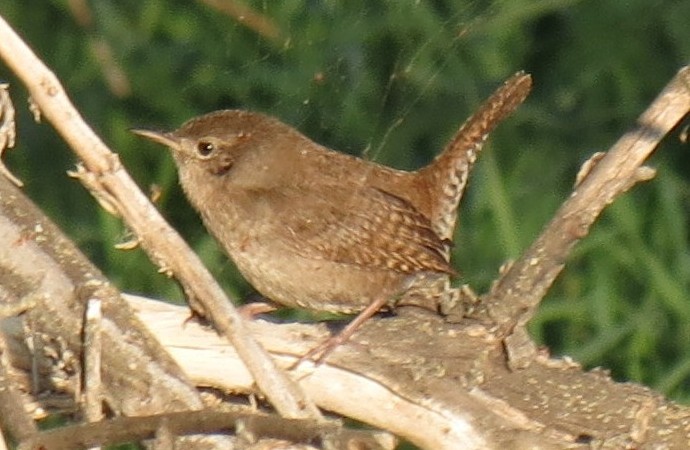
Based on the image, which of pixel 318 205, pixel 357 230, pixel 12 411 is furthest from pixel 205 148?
pixel 12 411

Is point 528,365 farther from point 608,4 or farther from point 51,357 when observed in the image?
point 608,4

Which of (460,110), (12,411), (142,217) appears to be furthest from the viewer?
(460,110)

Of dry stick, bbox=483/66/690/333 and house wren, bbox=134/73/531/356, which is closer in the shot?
dry stick, bbox=483/66/690/333

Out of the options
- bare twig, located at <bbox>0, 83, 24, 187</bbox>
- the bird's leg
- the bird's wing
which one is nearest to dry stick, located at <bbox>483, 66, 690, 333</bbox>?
the bird's leg

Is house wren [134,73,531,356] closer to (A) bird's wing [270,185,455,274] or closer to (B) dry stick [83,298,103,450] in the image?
(A) bird's wing [270,185,455,274]

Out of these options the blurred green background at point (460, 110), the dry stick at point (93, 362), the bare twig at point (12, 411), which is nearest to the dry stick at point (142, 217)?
the dry stick at point (93, 362)

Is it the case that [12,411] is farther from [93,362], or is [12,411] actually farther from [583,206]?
[583,206]

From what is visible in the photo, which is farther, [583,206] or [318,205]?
[318,205]
